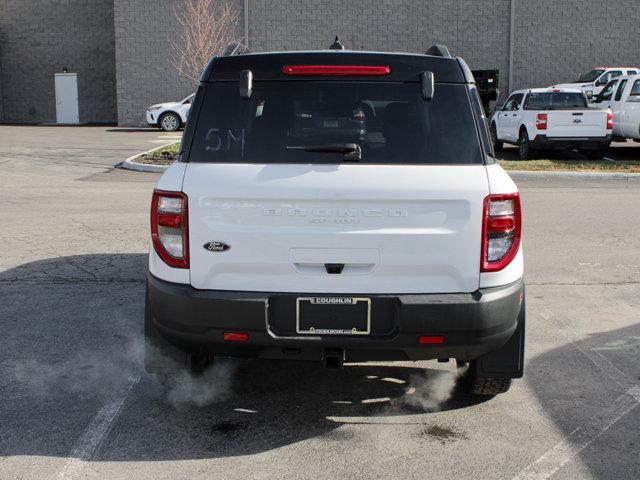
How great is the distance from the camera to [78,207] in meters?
11.6

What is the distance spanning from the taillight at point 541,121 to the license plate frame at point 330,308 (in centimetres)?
1563

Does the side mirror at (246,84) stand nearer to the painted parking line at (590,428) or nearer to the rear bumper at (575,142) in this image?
the painted parking line at (590,428)

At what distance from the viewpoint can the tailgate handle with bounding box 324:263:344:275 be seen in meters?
3.79

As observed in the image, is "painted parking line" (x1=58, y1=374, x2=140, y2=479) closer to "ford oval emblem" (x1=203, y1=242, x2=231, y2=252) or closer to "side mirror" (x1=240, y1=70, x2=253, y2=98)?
"ford oval emblem" (x1=203, y1=242, x2=231, y2=252)

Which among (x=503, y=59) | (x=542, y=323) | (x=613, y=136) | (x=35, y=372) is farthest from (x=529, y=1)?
(x=35, y=372)

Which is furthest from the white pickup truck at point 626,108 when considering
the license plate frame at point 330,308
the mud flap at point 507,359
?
the license plate frame at point 330,308

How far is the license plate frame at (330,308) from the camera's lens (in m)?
3.77

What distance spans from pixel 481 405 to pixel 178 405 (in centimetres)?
174

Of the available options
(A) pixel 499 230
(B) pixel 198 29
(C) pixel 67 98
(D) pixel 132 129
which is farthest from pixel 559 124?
(C) pixel 67 98

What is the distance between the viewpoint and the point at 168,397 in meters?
4.62

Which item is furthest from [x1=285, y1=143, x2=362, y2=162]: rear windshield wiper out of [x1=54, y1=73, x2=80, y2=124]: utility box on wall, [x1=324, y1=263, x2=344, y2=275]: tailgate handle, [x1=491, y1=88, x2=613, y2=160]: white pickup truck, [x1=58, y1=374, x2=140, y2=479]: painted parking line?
[x1=54, y1=73, x2=80, y2=124]: utility box on wall

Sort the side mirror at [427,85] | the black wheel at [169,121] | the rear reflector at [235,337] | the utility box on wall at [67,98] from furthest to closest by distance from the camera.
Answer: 1. the utility box on wall at [67,98]
2. the black wheel at [169,121]
3. the side mirror at [427,85]
4. the rear reflector at [235,337]

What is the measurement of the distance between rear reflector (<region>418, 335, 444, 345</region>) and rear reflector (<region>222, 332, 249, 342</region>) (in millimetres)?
840

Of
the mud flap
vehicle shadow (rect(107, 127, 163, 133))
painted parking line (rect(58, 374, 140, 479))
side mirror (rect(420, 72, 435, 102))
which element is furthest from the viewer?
vehicle shadow (rect(107, 127, 163, 133))
